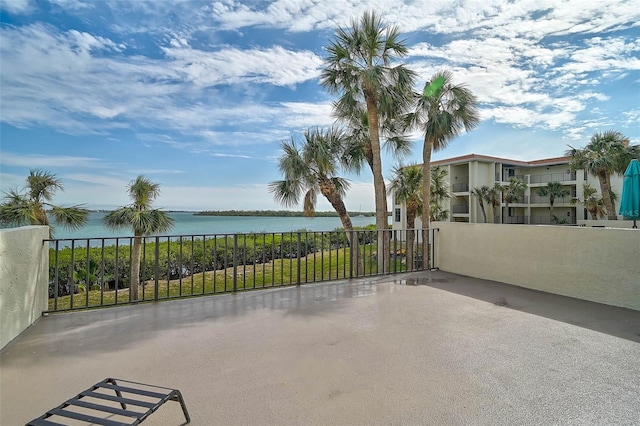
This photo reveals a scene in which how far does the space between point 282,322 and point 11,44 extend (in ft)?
21.2

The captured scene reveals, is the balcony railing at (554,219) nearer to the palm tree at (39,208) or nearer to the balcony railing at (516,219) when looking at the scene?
the balcony railing at (516,219)

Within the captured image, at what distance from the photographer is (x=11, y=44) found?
5219 mm

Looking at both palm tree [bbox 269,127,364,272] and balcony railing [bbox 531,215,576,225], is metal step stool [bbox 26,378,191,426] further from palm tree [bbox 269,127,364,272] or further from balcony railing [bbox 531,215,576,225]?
balcony railing [bbox 531,215,576,225]

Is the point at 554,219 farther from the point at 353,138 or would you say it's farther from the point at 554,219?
the point at 353,138

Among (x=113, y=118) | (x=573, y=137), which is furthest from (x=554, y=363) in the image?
(x=573, y=137)

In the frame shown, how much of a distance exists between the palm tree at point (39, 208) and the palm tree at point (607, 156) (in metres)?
21.8

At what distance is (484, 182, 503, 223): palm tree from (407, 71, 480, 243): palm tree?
16.7 m

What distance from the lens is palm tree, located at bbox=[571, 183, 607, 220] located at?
20977mm

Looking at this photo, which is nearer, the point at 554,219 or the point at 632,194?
the point at 632,194

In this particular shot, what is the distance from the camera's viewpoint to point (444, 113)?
30.0ft

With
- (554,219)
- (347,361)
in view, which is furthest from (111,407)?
(554,219)

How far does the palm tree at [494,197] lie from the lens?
23.8 m

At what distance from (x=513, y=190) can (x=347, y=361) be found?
27541 millimetres

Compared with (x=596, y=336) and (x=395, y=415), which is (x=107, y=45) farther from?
(x=596, y=336)
